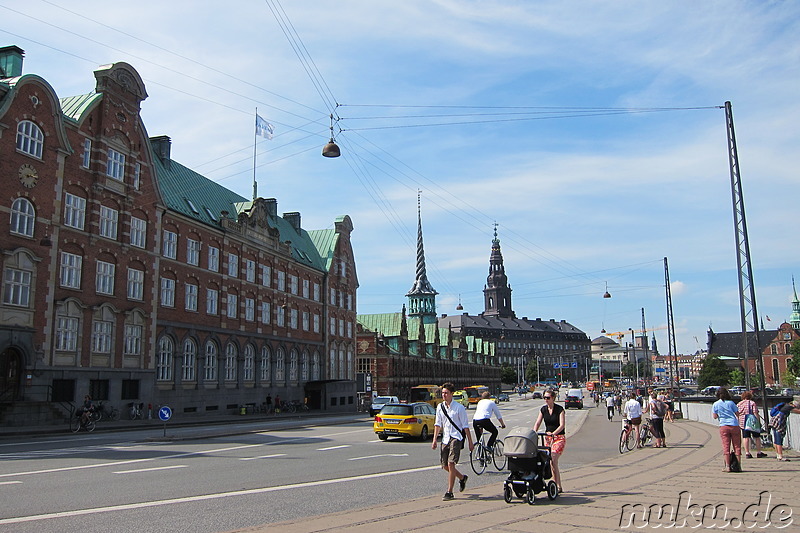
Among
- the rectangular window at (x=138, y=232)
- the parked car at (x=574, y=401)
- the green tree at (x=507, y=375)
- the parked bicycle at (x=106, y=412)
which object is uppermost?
the rectangular window at (x=138, y=232)

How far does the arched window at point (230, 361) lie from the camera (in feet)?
164

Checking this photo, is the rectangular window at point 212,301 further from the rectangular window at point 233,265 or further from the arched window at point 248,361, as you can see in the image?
the arched window at point 248,361

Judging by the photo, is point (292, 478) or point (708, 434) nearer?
point (292, 478)

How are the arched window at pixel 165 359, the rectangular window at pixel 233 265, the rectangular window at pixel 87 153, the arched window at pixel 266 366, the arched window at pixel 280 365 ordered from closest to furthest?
the rectangular window at pixel 87 153, the arched window at pixel 165 359, the rectangular window at pixel 233 265, the arched window at pixel 266 366, the arched window at pixel 280 365

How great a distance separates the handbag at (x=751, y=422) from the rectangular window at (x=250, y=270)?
41973 mm

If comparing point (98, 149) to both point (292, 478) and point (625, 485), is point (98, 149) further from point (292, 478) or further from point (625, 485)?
point (625, 485)

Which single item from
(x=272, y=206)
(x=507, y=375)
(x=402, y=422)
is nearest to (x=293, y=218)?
(x=272, y=206)

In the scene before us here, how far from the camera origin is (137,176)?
136ft

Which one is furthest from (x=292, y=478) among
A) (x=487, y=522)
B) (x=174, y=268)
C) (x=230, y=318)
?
(x=230, y=318)

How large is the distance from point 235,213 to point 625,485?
158 feet

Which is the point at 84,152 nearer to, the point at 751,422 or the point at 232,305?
the point at 232,305

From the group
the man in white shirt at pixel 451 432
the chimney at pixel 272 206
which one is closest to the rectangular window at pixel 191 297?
the chimney at pixel 272 206

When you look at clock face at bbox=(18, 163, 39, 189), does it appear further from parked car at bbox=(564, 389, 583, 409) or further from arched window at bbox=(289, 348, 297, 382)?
parked car at bbox=(564, 389, 583, 409)

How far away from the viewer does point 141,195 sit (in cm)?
4147
